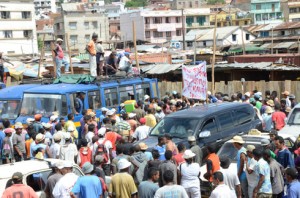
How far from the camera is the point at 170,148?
40.0ft

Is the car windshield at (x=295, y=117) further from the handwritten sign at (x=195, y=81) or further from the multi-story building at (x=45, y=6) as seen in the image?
the multi-story building at (x=45, y=6)

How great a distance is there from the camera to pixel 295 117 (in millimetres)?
15672

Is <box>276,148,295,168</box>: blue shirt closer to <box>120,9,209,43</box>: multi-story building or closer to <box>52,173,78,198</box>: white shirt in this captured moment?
<box>52,173,78,198</box>: white shirt

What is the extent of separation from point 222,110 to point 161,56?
30.7 meters

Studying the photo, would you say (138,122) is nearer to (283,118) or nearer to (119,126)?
(119,126)

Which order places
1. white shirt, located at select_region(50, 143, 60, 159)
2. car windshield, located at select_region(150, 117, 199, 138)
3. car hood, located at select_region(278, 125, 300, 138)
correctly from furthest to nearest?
car hood, located at select_region(278, 125, 300, 138), car windshield, located at select_region(150, 117, 199, 138), white shirt, located at select_region(50, 143, 60, 159)

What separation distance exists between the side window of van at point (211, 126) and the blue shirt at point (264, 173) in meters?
4.08

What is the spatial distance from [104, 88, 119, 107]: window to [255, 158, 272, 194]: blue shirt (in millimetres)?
9433

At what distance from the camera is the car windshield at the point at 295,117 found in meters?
15.5

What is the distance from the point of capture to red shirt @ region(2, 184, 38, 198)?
8.91 m

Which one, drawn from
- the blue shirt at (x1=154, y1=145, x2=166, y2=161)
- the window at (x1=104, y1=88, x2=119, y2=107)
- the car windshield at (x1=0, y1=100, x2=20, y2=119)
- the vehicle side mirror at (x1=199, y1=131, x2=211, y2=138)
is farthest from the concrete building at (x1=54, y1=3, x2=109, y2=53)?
the blue shirt at (x1=154, y1=145, x2=166, y2=161)

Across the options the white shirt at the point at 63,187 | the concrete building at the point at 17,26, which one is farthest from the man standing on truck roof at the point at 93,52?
the concrete building at the point at 17,26

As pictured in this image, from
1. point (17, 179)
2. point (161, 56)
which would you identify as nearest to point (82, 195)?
point (17, 179)

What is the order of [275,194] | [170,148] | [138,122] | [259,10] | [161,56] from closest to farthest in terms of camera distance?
[275,194] → [170,148] → [138,122] → [161,56] → [259,10]
